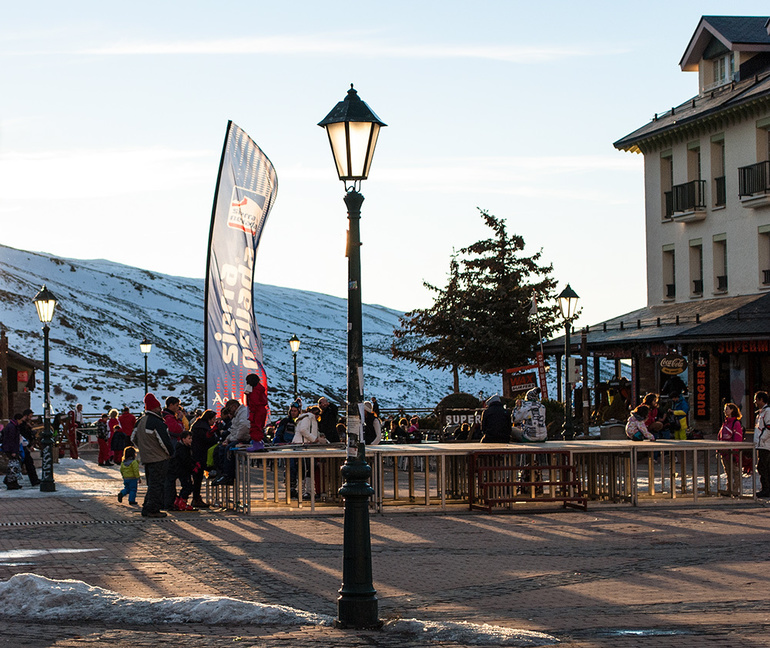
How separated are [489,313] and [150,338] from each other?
64.8 m

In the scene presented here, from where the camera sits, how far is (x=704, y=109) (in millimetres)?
37031

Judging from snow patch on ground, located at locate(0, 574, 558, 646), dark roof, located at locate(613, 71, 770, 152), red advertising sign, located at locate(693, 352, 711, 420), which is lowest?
snow patch on ground, located at locate(0, 574, 558, 646)

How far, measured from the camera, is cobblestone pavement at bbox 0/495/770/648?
865cm

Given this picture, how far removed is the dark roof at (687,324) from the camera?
32.0m

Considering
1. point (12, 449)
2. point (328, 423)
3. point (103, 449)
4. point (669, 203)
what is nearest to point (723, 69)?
point (669, 203)

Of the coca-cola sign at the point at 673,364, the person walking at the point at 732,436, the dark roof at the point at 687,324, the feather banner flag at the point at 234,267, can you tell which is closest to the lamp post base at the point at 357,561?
the person walking at the point at 732,436

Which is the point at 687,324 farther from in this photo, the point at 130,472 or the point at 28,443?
the point at 130,472

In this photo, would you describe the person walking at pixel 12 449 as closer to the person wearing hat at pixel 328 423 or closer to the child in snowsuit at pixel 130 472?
the child in snowsuit at pixel 130 472

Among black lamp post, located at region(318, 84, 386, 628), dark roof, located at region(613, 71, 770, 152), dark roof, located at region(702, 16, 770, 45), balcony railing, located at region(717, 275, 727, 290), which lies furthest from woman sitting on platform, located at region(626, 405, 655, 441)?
dark roof, located at region(702, 16, 770, 45)

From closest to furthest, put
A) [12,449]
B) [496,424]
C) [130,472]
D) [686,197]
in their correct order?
1. [496,424]
2. [130,472]
3. [12,449]
4. [686,197]

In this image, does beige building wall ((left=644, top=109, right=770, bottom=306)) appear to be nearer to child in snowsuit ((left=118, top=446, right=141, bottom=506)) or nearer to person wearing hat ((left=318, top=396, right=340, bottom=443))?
person wearing hat ((left=318, top=396, right=340, bottom=443))

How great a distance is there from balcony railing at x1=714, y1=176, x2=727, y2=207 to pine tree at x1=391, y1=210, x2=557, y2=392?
1285 cm

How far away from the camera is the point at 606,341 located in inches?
1441

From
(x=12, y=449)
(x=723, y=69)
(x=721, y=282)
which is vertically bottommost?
(x=12, y=449)
